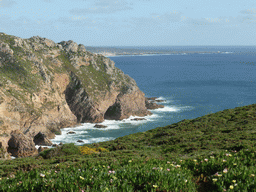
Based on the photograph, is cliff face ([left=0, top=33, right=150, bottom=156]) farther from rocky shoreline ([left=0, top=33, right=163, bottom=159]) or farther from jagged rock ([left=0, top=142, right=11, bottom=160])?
jagged rock ([left=0, top=142, right=11, bottom=160])

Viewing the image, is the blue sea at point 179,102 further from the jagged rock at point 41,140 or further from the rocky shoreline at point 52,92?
the rocky shoreline at point 52,92

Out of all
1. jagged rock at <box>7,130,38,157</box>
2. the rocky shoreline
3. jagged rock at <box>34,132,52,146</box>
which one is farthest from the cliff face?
jagged rock at <box>34,132,52,146</box>

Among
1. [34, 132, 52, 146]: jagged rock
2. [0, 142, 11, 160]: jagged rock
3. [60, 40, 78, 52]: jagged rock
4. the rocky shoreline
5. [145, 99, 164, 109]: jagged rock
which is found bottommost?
[34, 132, 52, 146]: jagged rock

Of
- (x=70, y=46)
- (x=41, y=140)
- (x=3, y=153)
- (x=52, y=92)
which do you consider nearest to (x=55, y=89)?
(x=52, y=92)

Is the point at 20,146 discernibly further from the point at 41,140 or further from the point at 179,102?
the point at 179,102

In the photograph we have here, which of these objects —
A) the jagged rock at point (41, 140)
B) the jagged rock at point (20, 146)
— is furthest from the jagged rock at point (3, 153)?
the jagged rock at point (41, 140)

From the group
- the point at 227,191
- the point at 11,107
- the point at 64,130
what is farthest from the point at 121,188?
the point at 64,130
